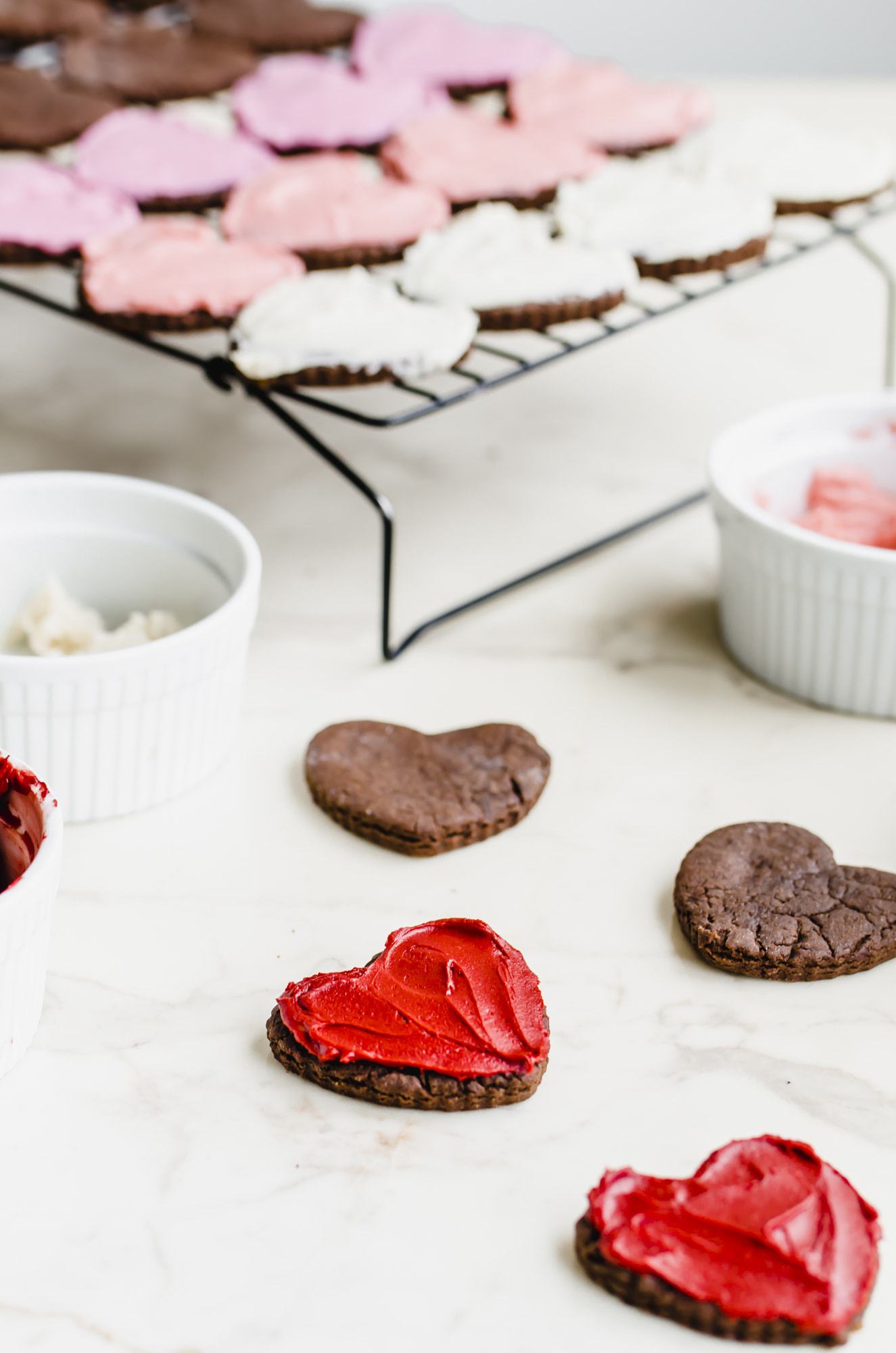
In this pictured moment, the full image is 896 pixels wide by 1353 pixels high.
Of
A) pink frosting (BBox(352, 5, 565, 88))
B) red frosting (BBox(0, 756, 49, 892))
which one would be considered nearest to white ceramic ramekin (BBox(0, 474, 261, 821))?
red frosting (BBox(0, 756, 49, 892))

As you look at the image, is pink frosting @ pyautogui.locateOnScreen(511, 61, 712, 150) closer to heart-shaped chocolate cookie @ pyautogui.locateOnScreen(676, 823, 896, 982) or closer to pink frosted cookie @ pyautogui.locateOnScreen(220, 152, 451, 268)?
pink frosted cookie @ pyautogui.locateOnScreen(220, 152, 451, 268)

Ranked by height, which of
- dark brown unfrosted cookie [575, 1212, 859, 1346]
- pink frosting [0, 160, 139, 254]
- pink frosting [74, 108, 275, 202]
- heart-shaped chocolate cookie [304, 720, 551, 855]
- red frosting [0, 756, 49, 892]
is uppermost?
pink frosting [74, 108, 275, 202]

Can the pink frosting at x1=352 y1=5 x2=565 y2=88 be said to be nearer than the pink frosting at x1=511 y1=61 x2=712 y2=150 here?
No

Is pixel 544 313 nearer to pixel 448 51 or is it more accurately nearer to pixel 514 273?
pixel 514 273

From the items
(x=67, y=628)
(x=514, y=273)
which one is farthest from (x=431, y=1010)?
(x=514, y=273)

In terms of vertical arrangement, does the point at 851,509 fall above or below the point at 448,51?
below

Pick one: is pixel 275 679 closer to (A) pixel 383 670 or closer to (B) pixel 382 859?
(A) pixel 383 670

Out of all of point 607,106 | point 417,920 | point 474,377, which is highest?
point 607,106

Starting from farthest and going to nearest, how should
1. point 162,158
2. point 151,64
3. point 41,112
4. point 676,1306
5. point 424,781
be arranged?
1. point 151,64
2. point 41,112
3. point 162,158
4. point 424,781
5. point 676,1306
